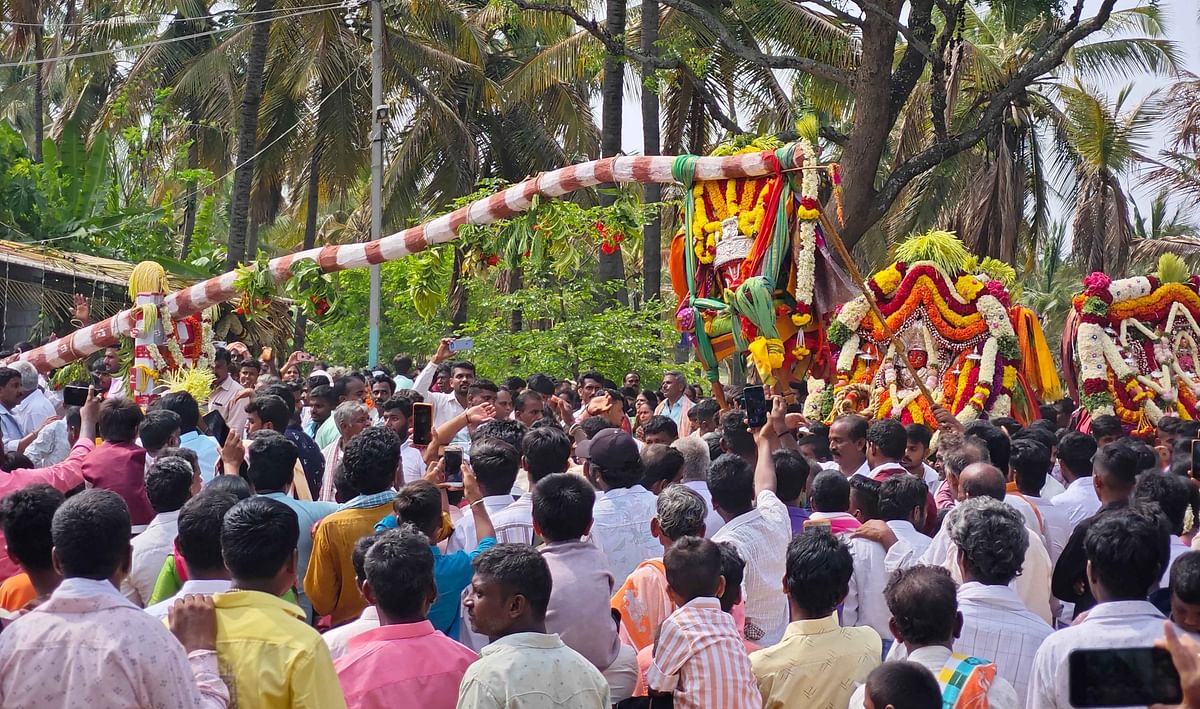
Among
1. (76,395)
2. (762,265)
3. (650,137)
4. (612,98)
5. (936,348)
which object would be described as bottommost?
(76,395)

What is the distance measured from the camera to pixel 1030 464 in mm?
6367

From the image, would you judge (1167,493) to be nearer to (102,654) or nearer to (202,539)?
(202,539)

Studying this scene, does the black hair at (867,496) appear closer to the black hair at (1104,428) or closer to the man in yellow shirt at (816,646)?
the man in yellow shirt at (816,646)

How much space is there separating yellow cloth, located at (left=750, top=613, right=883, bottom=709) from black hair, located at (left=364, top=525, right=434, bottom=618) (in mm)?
1155

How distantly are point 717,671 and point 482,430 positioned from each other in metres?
2.83

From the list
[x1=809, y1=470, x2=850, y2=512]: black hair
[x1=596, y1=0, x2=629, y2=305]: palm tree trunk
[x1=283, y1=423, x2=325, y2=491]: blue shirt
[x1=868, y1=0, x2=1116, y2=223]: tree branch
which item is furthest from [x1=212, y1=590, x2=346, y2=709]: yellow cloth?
[x1=596, y1=0, x2=629, y2=305]: palm tree trunk

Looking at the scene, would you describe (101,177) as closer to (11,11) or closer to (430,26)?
(11,11)

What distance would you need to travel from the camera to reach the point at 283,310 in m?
19.6

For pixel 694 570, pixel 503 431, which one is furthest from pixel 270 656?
pixel 503 431

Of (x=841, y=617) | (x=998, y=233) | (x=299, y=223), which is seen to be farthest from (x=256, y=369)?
(x=299, y=223)

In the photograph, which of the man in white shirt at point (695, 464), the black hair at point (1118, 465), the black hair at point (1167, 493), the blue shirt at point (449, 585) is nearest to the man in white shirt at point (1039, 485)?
the black hair at point (1118, 465)

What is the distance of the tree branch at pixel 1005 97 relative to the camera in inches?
593

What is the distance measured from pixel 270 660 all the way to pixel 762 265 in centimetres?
699

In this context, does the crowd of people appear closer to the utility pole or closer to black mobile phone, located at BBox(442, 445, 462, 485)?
black mobile phone, located at BBox(442, 445, 462, 485)
